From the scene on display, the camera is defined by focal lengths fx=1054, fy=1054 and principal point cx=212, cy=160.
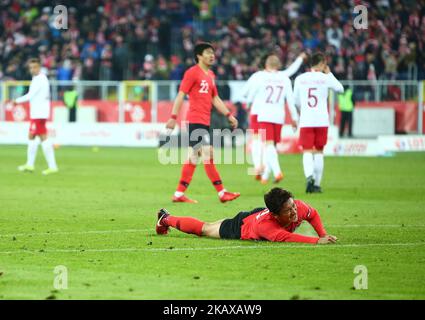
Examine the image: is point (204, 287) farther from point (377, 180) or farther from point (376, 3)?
point (376, 3)

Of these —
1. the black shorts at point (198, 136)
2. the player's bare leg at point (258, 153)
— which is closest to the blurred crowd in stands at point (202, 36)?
the player's bare leg at point (258, 153)

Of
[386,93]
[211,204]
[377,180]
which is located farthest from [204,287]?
[386,93]

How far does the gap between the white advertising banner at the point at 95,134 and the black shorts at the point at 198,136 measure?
18.8 meters

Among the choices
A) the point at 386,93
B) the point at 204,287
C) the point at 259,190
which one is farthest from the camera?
the point at 386,93

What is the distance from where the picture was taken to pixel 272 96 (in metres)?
20.8

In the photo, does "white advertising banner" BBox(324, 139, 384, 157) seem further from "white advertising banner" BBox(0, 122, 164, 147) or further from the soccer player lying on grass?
the soccer player lying on grass

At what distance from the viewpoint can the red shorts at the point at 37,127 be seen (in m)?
24.4

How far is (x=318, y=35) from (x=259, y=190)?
18.8 meters

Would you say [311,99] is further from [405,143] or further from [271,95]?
[405,143]

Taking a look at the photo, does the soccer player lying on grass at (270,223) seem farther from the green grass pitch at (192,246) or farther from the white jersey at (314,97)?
the white jersey at (314,97)

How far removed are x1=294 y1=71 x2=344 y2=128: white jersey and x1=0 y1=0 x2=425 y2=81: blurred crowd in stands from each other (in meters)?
15.0

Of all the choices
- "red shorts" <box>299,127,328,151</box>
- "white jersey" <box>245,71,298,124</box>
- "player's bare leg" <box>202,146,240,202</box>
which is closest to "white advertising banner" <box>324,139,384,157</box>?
"white jersey" <box>245,71,298,124</box>

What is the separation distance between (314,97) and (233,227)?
783 cm

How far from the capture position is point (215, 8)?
43.2m
